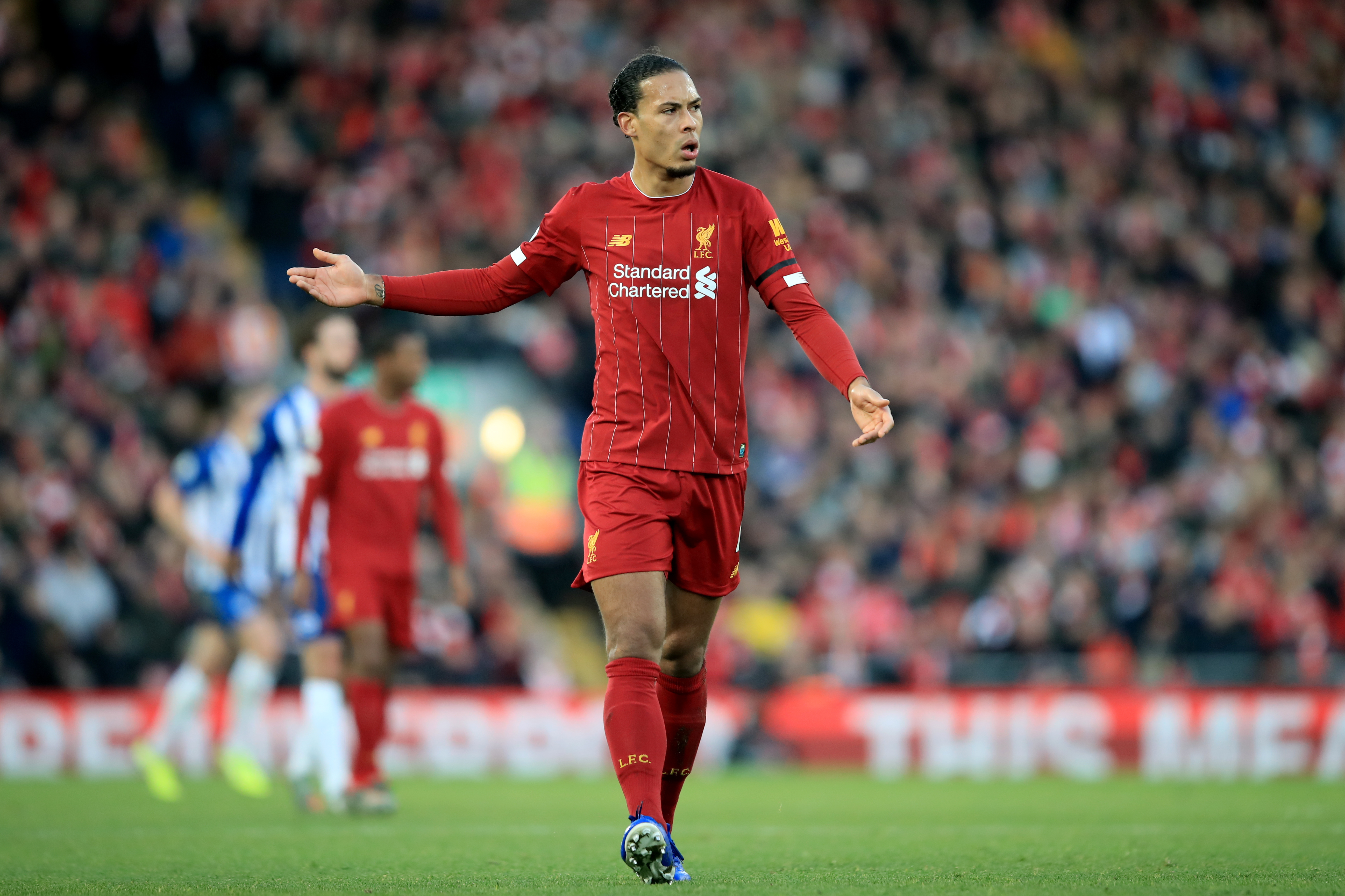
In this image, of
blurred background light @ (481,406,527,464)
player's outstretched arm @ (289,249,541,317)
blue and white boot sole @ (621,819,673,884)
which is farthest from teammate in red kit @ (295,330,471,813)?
blurred background light @ (481,406,527,464)

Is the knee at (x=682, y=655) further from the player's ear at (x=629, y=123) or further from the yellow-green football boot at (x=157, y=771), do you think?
the yellow-green football boot at (x=157, y=771)

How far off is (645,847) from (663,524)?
3.35ft

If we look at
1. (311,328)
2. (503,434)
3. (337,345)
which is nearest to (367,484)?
(337,345)

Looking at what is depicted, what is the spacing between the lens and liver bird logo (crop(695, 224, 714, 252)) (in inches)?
212

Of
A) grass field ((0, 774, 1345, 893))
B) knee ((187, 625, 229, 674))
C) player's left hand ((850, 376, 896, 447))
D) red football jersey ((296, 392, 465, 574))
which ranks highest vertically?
red football jersey ((296, 392, 465, 574))

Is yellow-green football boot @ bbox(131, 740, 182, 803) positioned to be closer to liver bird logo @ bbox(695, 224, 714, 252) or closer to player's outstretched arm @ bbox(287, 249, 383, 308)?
player's outstretched arm @ bbox(287, 249, 383, 308)

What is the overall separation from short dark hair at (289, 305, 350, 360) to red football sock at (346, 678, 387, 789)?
1955 millimetres

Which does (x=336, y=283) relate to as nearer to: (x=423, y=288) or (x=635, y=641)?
(x=423, y=288)

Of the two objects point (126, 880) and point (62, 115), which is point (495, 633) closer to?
point (62, 115)

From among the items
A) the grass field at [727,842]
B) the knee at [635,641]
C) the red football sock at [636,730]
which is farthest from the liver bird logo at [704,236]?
the grass field at [727,842]

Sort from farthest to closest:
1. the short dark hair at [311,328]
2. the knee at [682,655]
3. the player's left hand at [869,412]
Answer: the short dark hair at [311,328] < the knee at [682,655] < the player's left hand at [869,412]

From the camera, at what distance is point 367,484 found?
29.2 feet

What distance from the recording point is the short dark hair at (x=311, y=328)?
30.5 feet

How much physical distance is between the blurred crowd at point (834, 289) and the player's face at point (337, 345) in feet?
19.9
